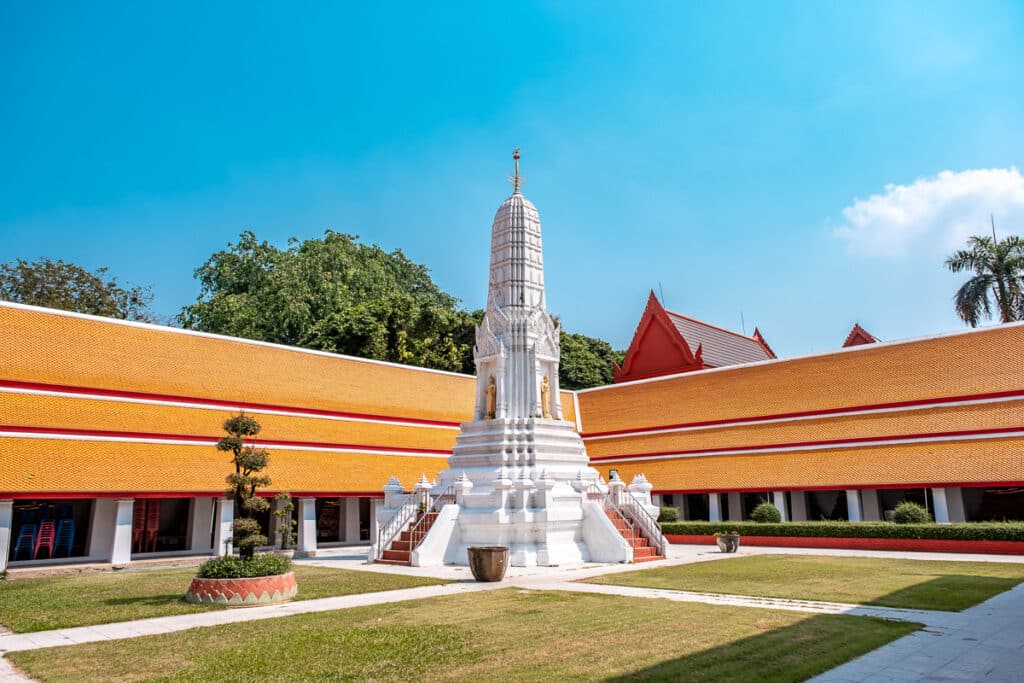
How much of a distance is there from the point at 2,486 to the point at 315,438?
9806 mm

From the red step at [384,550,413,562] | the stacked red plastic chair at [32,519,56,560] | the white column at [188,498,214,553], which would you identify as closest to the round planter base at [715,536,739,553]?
the red step at [384,550,413,562]

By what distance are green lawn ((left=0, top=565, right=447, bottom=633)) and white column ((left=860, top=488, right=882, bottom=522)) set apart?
60.0ft

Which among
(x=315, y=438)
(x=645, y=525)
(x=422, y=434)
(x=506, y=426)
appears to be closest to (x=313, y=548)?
(x=315, y=438)

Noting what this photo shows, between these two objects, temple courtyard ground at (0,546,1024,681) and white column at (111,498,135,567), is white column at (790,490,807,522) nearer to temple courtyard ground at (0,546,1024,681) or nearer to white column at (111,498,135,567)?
temple courtyard ground at (0,546,1024,681)

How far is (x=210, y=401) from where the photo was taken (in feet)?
78.8

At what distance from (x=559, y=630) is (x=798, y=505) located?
2188 cm

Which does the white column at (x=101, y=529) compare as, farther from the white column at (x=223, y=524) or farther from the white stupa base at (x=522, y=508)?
the white stupa base at (x=522, y=508)

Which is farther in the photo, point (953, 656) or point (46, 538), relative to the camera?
point (46, 538)

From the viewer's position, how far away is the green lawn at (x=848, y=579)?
38.2 feet

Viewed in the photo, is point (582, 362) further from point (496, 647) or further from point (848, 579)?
point (496, 647)

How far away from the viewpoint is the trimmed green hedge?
65.2 ft

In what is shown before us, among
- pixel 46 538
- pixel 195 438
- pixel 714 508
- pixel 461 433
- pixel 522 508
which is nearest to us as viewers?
pixel 522 508

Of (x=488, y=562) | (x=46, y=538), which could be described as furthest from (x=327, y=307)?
(x=488, y=562)

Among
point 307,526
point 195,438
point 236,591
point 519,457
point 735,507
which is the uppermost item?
point 195,438
